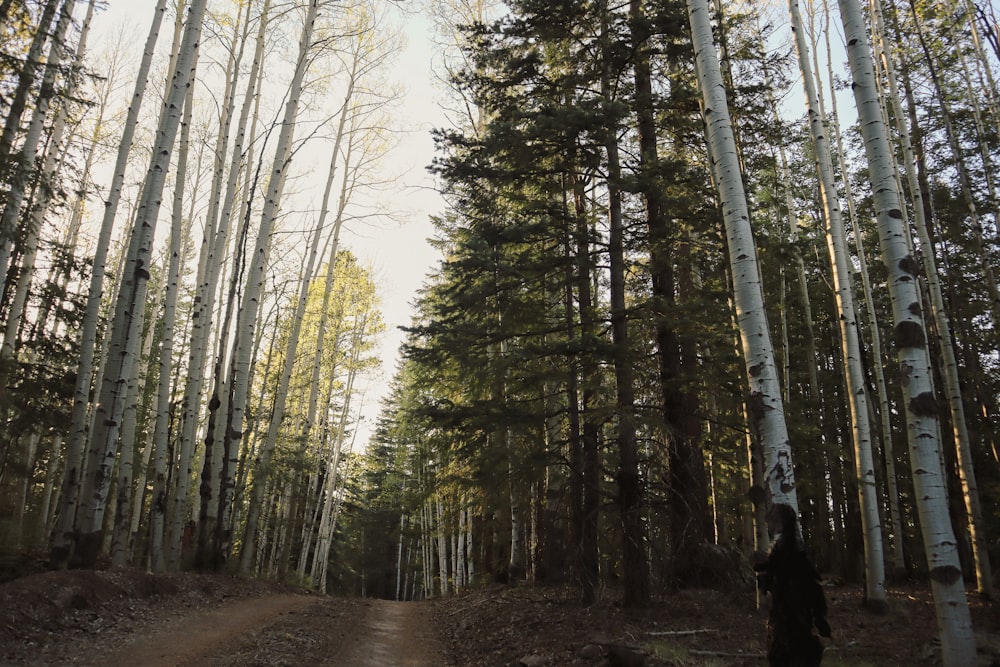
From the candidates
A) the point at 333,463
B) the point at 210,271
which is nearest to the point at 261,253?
the point at 210,271

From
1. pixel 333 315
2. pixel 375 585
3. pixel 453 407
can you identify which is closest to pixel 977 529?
pixel 453 407

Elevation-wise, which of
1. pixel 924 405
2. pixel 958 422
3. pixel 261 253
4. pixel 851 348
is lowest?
pixel 924 405

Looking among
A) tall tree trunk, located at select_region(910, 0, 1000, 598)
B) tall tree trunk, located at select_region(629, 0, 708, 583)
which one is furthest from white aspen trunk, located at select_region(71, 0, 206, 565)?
tall tree trunk, located at select_region(910, 0, 1000, 598)

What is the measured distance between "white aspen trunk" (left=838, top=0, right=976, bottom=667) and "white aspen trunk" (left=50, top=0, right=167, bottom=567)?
1016 cm

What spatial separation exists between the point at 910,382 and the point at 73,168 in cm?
1114

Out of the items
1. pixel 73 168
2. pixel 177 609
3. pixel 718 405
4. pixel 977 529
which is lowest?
pixel 177 609

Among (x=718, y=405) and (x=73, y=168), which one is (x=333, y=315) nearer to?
(x=73, y=168)

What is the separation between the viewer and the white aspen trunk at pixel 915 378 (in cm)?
387

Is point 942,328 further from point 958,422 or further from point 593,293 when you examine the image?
point 593,293

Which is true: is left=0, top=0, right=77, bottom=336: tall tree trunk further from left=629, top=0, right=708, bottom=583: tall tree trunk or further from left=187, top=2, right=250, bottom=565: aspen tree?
left=629, top=0, right=708, bottom=583: tall tree trunk

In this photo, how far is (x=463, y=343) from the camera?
8.28m

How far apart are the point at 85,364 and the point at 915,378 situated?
423 inches

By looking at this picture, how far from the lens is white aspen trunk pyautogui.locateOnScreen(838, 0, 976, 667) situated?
12.7 feet

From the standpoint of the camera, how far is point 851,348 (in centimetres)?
838
